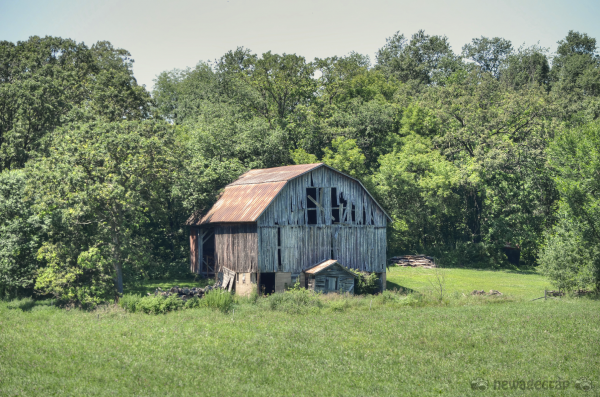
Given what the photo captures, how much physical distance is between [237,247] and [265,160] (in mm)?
15453

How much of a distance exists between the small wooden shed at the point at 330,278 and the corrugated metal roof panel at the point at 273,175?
228 inches

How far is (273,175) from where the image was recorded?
121 feet

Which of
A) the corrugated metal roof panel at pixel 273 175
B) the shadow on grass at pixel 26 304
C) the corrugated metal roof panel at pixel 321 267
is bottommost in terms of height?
the shadow on grass at pixel 26 304

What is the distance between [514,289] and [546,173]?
57.7 feet

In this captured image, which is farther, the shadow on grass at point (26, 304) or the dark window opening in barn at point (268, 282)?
the dark window opening in barn at point (268, 282)

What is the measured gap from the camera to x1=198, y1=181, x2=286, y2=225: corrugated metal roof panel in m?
33.3

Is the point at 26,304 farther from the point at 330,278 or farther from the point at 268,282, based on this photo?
the point at 330,278

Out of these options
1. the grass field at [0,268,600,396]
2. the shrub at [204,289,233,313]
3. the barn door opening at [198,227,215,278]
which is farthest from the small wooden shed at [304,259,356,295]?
the barn door opening at [198,227,215,278]

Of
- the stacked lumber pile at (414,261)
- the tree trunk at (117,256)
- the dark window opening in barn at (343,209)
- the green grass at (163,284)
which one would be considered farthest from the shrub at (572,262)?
the tree trunk at (117,256)

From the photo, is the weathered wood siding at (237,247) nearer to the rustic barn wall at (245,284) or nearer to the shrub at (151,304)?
the rustic barn wall at (245,284)

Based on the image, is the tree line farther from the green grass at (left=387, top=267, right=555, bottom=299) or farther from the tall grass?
the tall grass

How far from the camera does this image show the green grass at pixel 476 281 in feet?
119

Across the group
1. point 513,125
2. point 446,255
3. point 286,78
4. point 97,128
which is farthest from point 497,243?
point 97,128

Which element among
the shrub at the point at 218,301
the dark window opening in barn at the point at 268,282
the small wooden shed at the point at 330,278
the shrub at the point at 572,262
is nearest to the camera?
the shrub at the point at 218,301
